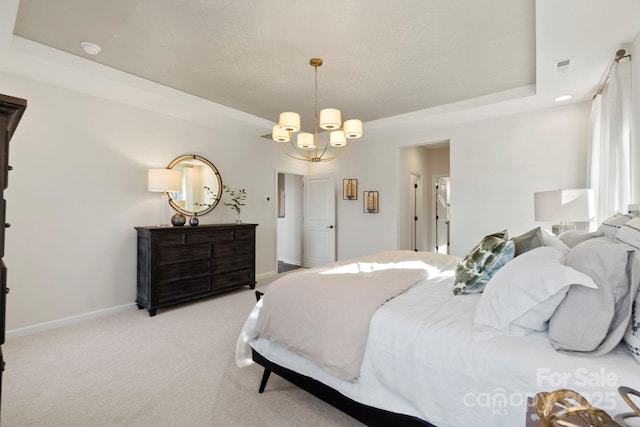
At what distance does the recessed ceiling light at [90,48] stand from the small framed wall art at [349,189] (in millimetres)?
3984

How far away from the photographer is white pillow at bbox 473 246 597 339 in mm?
1146

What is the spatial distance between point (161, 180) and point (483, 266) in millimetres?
3470

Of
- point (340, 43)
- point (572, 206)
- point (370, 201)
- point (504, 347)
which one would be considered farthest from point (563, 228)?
point (340, 43)

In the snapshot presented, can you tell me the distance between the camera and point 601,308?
1051 mm

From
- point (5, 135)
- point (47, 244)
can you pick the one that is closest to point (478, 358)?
point (5, 135)

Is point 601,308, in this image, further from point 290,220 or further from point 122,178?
point 290,220

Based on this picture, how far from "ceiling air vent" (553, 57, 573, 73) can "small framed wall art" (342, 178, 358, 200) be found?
3264mm

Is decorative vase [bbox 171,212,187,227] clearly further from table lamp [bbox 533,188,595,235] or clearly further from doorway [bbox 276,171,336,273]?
table lamp [bbox 533,188,595,235]

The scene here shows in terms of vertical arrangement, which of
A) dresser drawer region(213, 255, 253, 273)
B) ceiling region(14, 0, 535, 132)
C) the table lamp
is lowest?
dresser drawer region(213, 255, 253, 273)

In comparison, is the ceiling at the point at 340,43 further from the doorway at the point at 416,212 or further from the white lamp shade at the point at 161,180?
the doorway at the point at 416,212

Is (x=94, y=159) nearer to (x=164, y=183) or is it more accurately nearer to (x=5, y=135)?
(x=164, y=183)

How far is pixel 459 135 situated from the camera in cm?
435

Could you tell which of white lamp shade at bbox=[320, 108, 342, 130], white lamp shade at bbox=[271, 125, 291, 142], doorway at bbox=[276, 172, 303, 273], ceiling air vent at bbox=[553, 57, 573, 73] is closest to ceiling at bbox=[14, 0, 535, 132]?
ceiling air vent at bbox=[553, 57, 573, 73]

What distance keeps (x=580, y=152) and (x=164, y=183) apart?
198 inches
